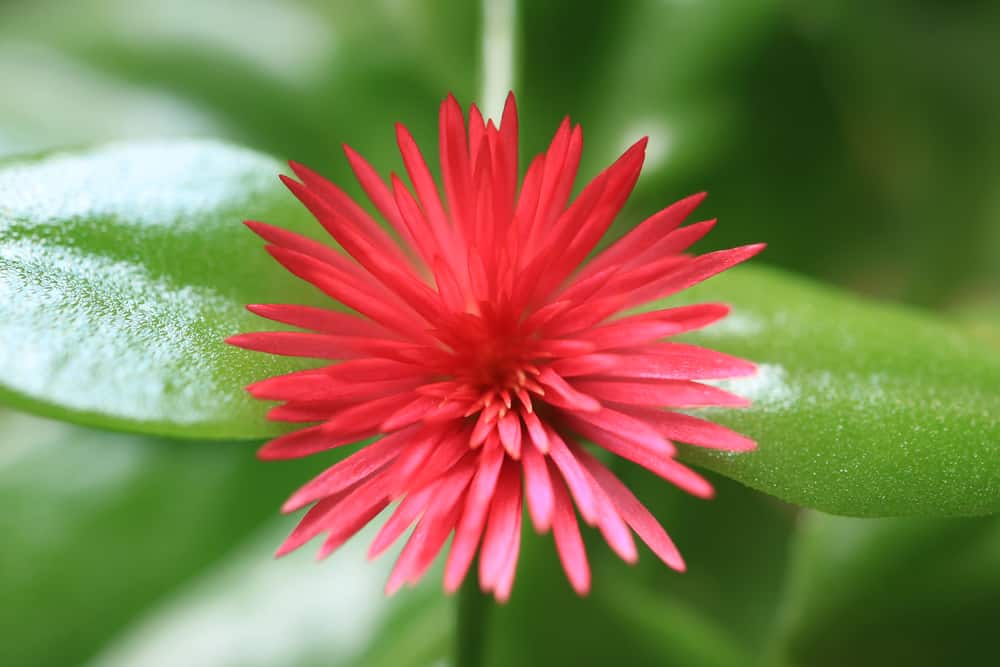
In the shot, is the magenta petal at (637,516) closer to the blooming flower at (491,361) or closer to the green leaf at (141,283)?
the blooming flower at (491,361)

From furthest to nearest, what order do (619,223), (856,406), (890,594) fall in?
(619,223) → (890,594) → (856,406)

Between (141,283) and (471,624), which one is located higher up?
(141,283)

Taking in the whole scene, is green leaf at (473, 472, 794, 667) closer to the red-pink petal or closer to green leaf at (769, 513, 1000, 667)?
green leaf at (769, 513, 1000, 667)

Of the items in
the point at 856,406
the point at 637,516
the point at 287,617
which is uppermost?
the point at 856,406

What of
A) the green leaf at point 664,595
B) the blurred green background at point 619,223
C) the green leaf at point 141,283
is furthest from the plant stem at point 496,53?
the green leaf at point 664,595

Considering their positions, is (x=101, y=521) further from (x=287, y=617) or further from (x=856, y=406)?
(x=856, y=406)

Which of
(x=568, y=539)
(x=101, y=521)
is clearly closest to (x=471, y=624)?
(x=568, y=539)

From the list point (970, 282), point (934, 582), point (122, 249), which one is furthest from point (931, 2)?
point (122, 249)
